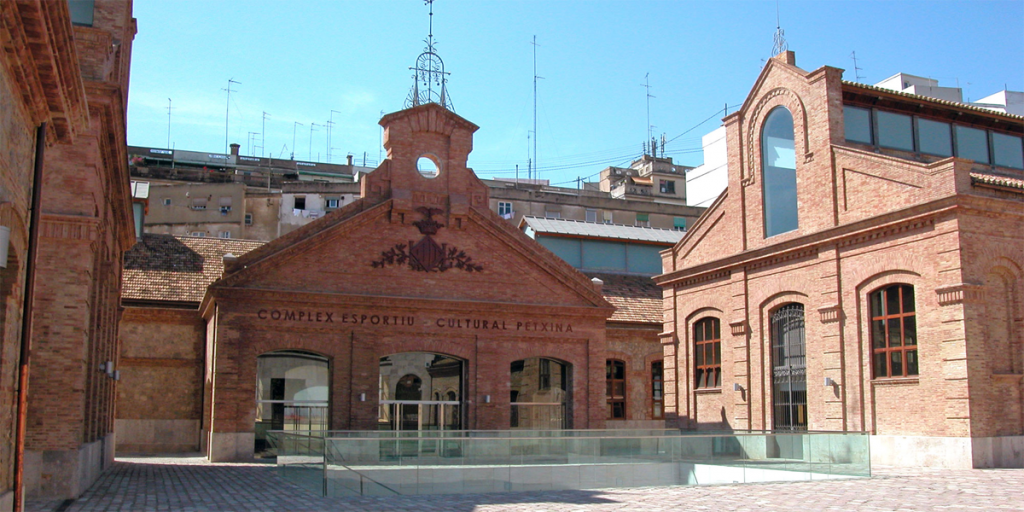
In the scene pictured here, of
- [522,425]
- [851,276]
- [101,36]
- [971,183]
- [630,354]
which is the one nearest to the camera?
[101,36]

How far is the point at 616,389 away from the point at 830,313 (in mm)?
11446


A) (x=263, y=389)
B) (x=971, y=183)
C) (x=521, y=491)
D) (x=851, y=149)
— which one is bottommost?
(x=521, y=491)

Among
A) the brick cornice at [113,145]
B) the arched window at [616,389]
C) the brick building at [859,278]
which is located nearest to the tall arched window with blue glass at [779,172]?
the brick building at [859,278]

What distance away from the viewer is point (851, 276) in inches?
942

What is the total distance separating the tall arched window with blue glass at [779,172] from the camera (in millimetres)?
26758

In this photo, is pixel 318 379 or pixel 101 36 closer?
pixel 101 36

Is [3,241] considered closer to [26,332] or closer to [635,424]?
[26,332]

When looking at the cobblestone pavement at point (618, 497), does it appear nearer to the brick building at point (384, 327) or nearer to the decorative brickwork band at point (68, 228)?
the decorative brickwork band at point (68, 228)

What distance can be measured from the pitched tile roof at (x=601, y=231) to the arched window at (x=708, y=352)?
7.92 meters

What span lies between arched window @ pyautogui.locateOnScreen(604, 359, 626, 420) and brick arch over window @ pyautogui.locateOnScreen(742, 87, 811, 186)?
9.42 metres

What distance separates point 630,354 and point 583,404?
6.59 metres

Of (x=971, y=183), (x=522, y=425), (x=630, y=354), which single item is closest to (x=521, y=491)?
(x=522, y=425)

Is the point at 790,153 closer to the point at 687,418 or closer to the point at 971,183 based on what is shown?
the point at 971,183

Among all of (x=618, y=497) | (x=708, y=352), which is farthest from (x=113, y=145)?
(x=708, y=352)
